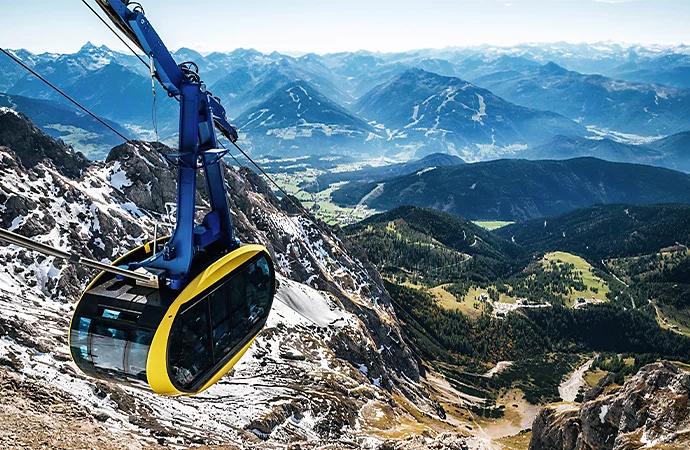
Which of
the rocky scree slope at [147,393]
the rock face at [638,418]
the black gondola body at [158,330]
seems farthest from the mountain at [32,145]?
the rock face at [638,418]

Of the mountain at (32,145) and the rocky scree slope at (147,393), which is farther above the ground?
the mountain at (32,145)

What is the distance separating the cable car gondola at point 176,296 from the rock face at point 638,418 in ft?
106

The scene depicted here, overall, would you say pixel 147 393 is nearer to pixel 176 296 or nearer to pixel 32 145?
pixel 176 296

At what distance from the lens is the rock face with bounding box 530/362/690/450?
35.1 m

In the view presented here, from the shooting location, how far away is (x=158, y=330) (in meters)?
17.0

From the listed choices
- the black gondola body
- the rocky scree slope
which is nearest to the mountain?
the rocky scree slope

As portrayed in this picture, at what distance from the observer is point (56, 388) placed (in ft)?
95.9

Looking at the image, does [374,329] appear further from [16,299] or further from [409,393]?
[16,299]

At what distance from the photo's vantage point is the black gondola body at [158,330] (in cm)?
1722

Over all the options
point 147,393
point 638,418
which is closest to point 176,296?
point 147,393

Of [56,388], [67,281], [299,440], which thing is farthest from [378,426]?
[67,281]

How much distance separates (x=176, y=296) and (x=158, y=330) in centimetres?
143

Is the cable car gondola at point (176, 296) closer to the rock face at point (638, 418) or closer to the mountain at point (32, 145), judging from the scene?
the rock face at point (638, 418)

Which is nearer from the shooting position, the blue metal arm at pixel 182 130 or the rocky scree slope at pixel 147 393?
the blue metal arm at pixel 182 130
